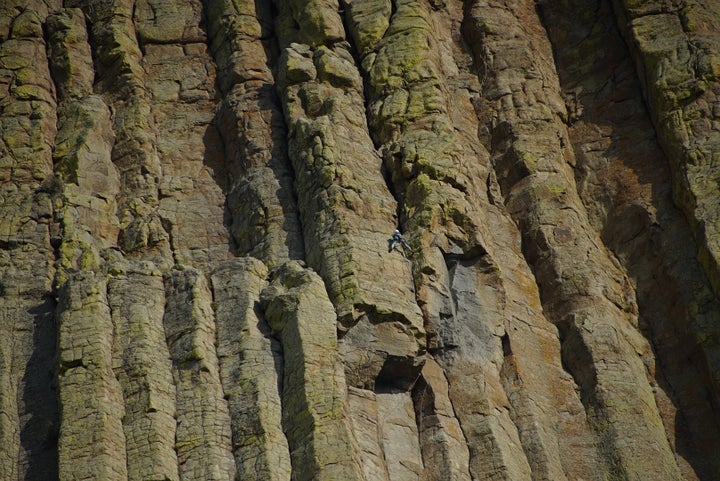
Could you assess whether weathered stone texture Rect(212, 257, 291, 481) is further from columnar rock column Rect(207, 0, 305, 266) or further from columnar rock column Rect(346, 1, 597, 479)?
columnar rock column Rect(346, 1, 597, 479)

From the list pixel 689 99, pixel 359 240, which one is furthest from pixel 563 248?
pixel 359 240

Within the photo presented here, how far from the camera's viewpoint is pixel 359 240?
4800 centimetres

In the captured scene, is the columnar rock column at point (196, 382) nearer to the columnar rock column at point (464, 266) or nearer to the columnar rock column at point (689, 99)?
the columnar rock column at point (464, 266)

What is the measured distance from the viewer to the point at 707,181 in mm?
50250

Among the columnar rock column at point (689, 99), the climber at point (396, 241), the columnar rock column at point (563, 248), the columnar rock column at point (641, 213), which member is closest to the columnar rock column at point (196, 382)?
the climber at point (396, 241)

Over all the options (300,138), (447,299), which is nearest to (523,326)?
(447,299)

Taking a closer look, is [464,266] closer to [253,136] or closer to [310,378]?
[310,378]

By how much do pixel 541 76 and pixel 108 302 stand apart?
60.0 ft

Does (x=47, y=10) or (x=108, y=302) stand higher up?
(x=47, y=10)

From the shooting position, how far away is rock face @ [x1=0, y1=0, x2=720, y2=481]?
44594 mm

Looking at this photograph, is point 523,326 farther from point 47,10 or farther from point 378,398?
point 47,10

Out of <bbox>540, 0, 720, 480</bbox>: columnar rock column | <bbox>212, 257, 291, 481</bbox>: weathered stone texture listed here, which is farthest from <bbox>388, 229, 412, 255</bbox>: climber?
<bbox>540, 0, 720, 480</bbox>: columnar rock column

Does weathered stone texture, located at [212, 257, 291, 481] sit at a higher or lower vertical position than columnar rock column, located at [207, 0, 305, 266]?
lower

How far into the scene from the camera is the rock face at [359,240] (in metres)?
44.6
